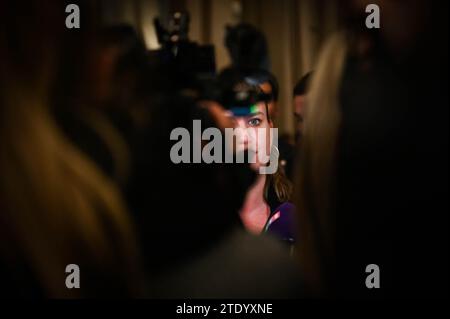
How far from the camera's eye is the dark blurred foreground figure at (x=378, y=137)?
993mm

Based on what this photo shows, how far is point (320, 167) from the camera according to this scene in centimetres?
100

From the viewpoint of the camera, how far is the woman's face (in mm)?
999

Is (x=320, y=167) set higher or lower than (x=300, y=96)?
lower

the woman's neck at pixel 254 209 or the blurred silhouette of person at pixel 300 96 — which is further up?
the blurred silhouette of person at pixel 300 96

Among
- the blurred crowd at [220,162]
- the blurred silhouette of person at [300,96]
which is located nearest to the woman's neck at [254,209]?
the blurred crowd at [220,162]

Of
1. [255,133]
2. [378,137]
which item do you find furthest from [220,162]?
A: [378,137]

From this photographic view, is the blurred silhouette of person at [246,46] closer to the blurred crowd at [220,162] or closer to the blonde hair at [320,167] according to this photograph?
the blurred crowd at [220,162]

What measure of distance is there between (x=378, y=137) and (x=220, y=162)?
0.34 meters

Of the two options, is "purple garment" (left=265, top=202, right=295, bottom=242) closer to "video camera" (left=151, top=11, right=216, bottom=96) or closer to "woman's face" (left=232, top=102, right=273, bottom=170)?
"woman's face" (left=232, top=102, right=273, bottom=170)

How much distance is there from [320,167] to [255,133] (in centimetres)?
16

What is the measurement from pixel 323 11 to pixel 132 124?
0.47 m

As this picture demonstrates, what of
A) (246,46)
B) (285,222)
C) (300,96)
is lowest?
(285,222)

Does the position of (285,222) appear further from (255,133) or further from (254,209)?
(255,133)

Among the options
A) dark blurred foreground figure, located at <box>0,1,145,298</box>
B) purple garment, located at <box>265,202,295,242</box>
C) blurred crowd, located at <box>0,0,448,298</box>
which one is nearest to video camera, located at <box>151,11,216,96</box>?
blurred crowd, located at <box>0,0,448,298</box>
